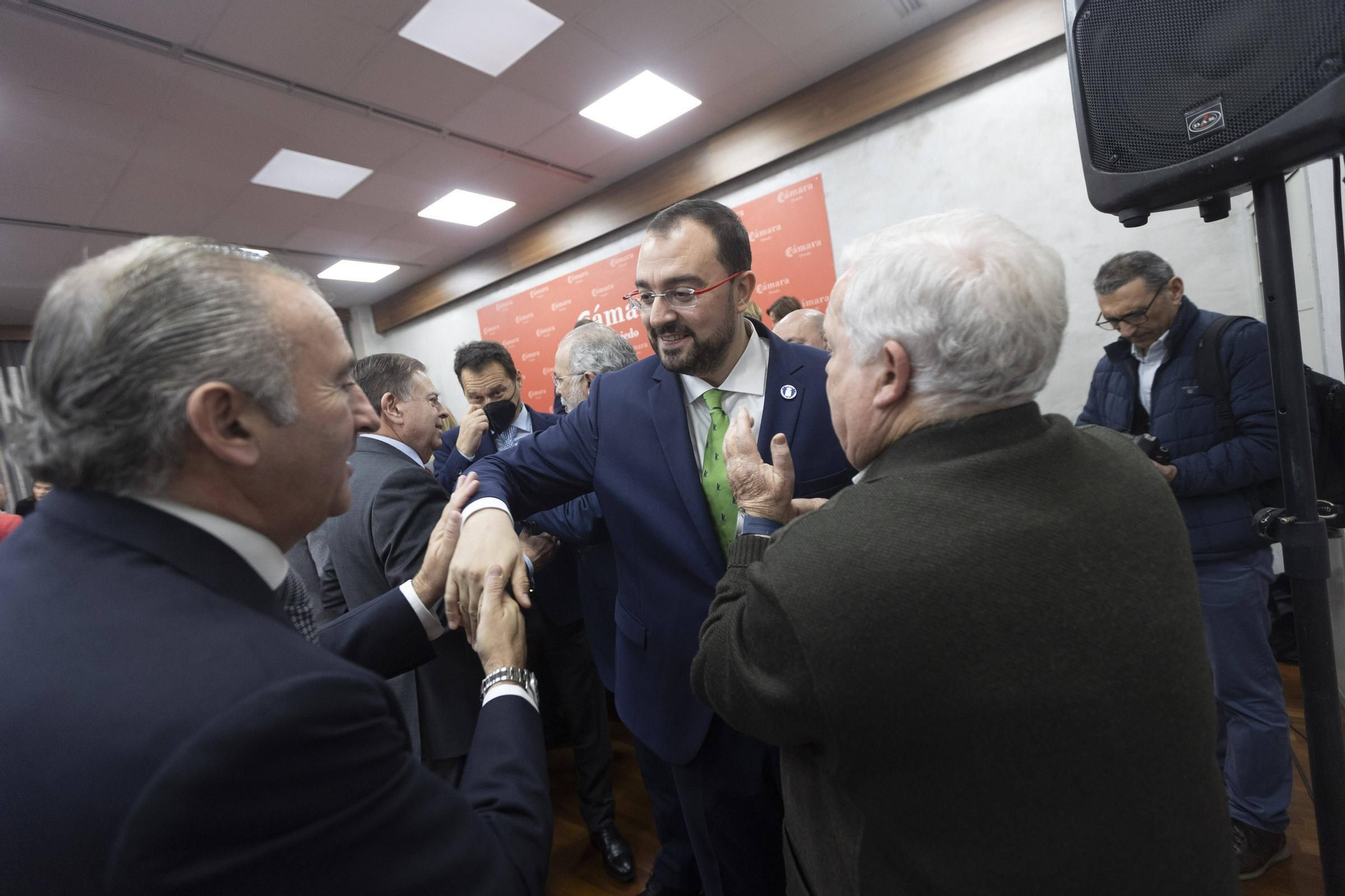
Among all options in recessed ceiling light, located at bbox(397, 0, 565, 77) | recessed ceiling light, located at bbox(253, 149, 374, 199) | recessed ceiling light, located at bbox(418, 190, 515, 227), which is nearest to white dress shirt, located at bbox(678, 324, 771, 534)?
recessed ceiling light, located at bbox(397, 0, 565, 77)

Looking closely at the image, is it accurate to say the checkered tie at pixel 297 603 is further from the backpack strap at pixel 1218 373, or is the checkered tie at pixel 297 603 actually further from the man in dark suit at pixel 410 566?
the backpack strap at pixel 1218 373

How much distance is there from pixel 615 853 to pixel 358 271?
5816 millimetres

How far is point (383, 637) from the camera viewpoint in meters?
1.24

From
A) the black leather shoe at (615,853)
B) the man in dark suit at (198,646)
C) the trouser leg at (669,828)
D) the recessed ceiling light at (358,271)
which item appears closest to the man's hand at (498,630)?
the man in dark suit at (198,646)

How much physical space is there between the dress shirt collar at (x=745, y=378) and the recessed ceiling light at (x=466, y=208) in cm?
409

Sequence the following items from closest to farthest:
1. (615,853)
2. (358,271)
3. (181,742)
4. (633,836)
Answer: (181,742) < (615,853) < (633,836) < (358,271)

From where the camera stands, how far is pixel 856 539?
74 centimetres

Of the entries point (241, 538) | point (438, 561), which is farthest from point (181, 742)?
point (438, 561)

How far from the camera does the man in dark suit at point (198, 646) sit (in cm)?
52

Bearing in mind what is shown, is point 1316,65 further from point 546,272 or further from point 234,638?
point 546,272

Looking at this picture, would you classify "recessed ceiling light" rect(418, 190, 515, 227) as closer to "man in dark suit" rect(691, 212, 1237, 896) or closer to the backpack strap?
the backpack strap

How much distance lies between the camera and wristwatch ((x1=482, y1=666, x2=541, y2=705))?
36.3 inches

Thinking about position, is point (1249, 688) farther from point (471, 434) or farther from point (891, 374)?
point (471, 434)

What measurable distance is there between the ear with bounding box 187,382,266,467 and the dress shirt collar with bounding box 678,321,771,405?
3.04ft
